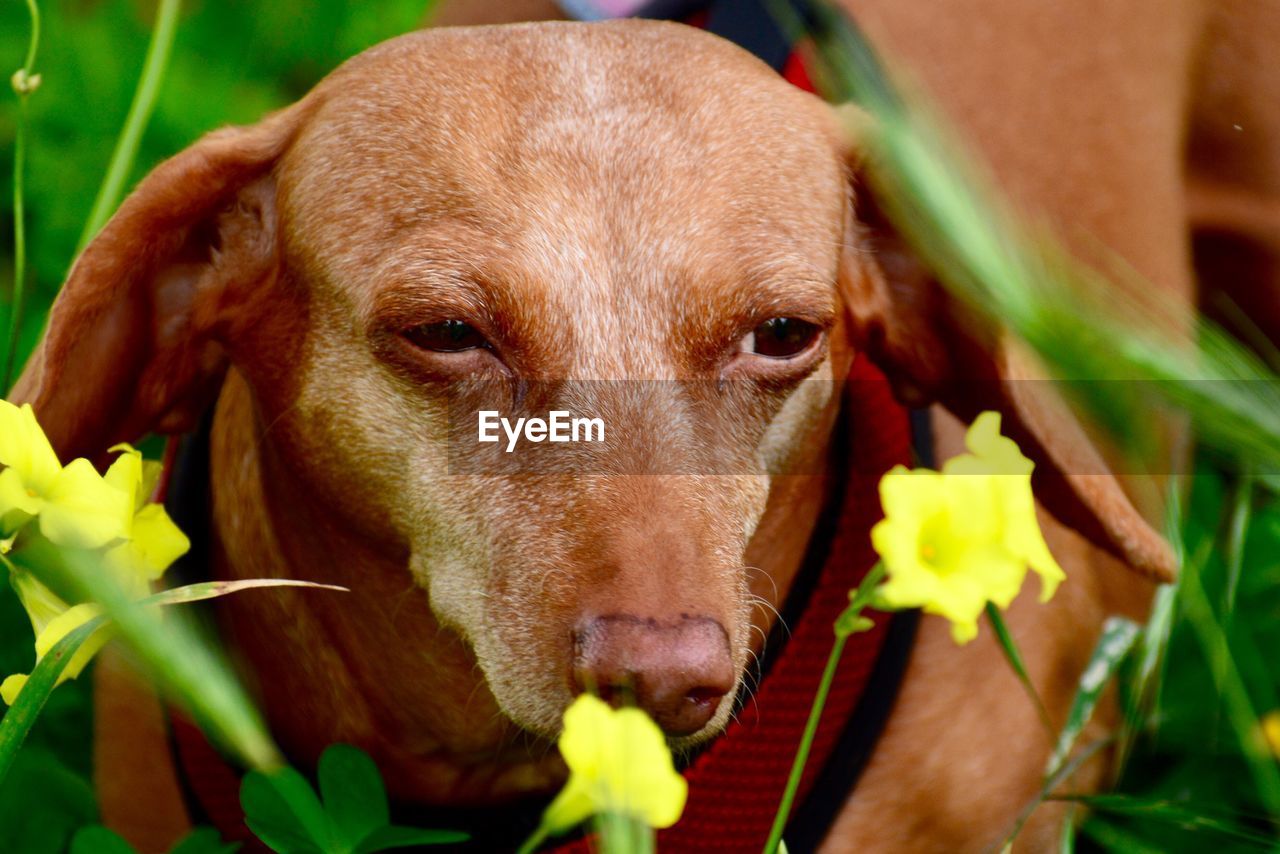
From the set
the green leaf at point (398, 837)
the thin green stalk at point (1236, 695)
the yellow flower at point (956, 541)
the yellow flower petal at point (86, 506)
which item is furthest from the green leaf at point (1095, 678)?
the yellow flower petal at point (86, 506)

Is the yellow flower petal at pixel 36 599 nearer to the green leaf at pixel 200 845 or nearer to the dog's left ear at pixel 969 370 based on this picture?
the green leaf at pixel 200 845

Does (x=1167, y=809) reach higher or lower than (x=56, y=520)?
lower

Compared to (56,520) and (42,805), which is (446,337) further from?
(42,805)

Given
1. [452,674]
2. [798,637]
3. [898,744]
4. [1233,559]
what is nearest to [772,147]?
[798,637]

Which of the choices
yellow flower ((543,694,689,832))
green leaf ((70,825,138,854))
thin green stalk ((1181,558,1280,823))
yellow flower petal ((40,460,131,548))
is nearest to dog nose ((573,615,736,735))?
yellow flower ((543,694,689,832))

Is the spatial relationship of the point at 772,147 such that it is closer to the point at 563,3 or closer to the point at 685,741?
the point at 685,741

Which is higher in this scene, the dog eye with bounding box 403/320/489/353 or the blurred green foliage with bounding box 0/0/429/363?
the dog eye with bounding box 403/320/489/353

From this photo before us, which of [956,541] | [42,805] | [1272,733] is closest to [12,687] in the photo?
[956,541]

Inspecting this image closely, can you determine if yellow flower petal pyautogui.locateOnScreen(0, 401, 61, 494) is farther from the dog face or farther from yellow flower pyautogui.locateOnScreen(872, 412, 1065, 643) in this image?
yellow flower pyautogui.locateOnScreen(872, 412, 1065, 643)
